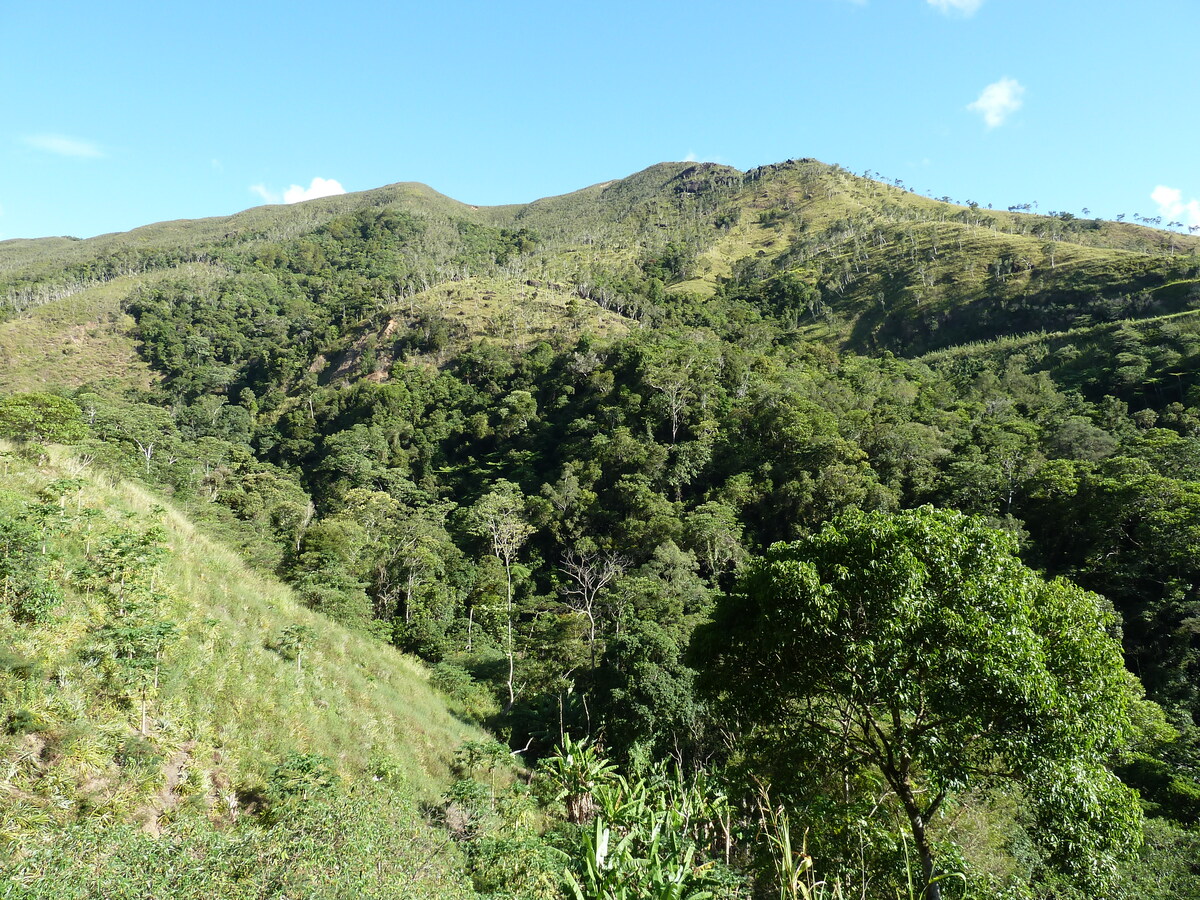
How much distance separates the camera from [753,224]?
129 meters

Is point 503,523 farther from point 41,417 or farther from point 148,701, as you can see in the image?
point 148,701

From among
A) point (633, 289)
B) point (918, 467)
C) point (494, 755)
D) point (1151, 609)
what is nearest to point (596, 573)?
point (918, 467)

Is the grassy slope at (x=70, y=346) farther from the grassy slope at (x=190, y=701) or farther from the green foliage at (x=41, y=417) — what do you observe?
the grassy slope at (x=190, y=701)

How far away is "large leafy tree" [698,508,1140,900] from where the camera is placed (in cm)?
741

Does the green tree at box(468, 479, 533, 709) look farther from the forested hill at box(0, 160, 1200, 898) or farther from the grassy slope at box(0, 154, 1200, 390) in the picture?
the grassy slope at box(0, 154, 1200, 390)

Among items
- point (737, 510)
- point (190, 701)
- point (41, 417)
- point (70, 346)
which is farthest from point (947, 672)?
point (70, 346)

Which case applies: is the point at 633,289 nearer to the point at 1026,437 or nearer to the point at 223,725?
the point at 1026,437

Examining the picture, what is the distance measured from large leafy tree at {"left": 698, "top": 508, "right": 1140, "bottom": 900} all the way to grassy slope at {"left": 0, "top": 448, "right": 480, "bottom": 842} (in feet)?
22.0

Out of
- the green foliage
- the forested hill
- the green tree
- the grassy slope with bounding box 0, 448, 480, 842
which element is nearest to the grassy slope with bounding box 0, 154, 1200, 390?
the forested hill

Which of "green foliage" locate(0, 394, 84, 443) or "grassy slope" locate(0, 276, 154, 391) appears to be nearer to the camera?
"green foliage" locate(0, 394, 84, 443)

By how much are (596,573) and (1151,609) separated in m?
24.3

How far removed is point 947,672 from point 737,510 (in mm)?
28013

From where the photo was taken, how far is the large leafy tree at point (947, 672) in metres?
7.41

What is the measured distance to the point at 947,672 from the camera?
25.6 ft
